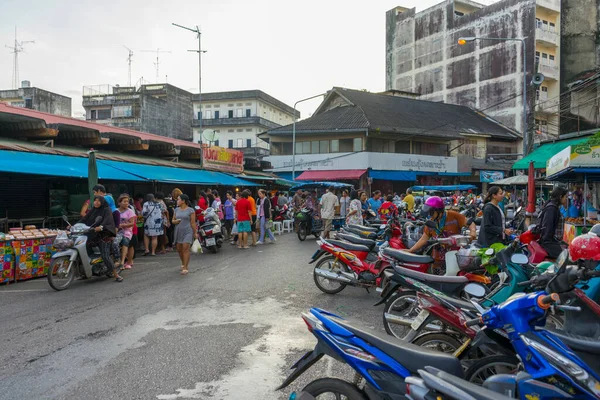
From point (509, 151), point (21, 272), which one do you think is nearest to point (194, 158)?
point (21, 272)

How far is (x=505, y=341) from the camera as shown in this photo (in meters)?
3.12

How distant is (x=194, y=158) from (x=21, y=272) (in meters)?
13.1

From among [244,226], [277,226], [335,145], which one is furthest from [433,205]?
[335,145]

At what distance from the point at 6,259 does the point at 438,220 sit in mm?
7836

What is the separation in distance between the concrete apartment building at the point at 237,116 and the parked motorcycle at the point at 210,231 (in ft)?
140

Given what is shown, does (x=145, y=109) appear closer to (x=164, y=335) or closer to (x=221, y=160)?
(x=221, y=160)

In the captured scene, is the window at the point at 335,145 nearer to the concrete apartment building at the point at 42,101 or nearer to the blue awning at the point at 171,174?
the blue awning at the point at 171,174

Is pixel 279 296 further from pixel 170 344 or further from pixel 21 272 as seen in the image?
pixel 21 272

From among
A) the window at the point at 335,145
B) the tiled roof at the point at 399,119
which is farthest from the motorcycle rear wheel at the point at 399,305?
the window at the point at 335,145

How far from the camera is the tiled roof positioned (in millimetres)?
36625

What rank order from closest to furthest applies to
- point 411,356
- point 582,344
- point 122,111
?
point 582,344, point 411,356, point 122,111

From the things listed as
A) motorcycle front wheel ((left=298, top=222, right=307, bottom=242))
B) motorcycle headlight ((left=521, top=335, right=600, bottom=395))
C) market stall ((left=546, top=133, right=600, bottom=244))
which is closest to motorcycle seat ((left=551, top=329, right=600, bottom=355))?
motorcycle headlight ((left=521, top=335, right=600, bottom=395))

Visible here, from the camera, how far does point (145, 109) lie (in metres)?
46.4

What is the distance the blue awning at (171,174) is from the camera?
13.1 m
